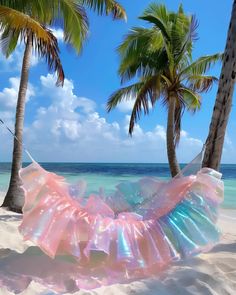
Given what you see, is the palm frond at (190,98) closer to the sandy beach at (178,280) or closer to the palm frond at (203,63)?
the palm frond at (203,63)

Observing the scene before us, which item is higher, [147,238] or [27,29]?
[27,29]

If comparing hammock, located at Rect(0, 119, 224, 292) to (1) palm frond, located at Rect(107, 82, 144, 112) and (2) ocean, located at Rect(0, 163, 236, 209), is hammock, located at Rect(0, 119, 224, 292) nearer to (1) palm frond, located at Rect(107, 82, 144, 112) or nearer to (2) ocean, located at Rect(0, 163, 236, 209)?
(2) ocean, located at Rect(0, 163, 236, 209)

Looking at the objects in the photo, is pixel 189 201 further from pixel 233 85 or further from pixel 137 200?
pixel 233 85

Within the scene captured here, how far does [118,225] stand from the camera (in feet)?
10.8

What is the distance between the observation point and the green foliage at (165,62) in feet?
29.1

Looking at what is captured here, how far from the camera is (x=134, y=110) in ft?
31.7

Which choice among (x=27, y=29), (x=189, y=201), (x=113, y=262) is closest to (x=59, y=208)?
(x=113, y=262)

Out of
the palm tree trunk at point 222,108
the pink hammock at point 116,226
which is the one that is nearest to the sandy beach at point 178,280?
the pink hammock at point 116,226

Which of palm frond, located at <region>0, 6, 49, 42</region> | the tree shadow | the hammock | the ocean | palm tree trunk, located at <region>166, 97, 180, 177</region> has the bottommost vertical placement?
the ocean

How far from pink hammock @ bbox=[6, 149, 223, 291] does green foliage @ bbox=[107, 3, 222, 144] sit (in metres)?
5.75

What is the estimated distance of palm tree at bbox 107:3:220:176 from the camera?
882 centimetres

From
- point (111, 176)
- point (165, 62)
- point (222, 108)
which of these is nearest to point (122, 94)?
point (165, 62)

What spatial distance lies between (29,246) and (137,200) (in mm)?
1175

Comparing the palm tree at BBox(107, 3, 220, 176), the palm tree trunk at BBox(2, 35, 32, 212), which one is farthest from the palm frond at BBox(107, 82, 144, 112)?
the palm tree trunk at BBox(2, 35, 32, 212)
